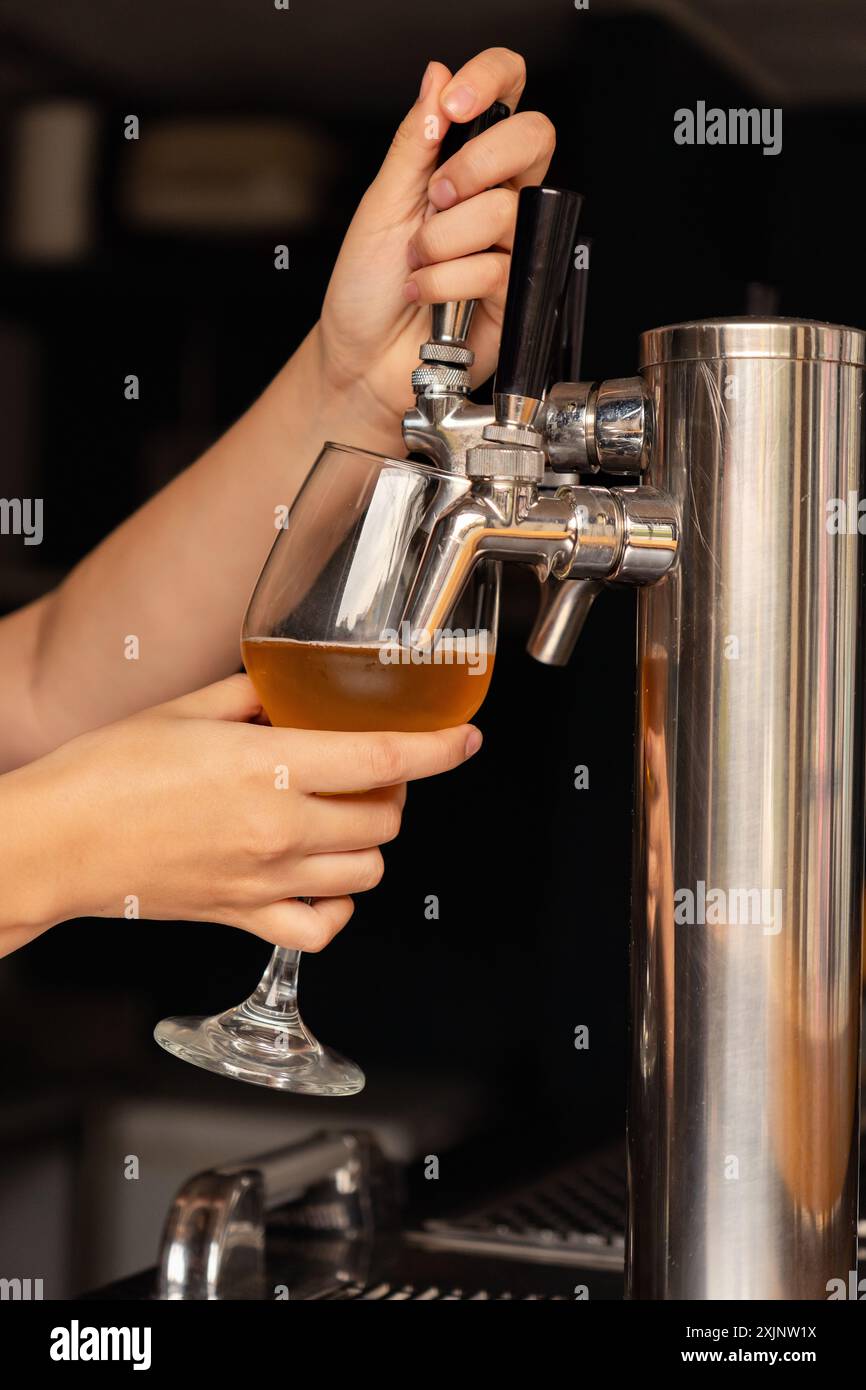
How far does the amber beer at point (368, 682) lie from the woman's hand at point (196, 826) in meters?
0.01

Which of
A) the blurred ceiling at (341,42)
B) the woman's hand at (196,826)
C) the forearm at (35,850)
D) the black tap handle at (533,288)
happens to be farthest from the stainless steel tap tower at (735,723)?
the blurred ceiling at (341,42)

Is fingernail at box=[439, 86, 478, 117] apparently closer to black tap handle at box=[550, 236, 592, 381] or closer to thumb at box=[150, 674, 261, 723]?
black tap handle at box=[550, 236, 592, 381]

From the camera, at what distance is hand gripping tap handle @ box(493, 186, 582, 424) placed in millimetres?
581

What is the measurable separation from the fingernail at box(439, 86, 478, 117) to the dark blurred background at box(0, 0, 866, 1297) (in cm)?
30

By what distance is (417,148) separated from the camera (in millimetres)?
771

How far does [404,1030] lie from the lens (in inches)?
42.4

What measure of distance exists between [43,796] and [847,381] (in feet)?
1.40

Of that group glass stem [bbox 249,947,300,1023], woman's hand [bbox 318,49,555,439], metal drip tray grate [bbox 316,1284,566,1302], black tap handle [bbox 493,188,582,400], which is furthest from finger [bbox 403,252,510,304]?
metal drip tray grate [bbox 316,1284,566,1302]

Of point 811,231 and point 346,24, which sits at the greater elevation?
point 346,24

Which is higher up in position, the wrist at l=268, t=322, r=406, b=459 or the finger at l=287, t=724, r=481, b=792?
the wrist at l=268, t=322, r=406, b=459

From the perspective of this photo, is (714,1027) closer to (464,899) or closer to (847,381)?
(847,381)
